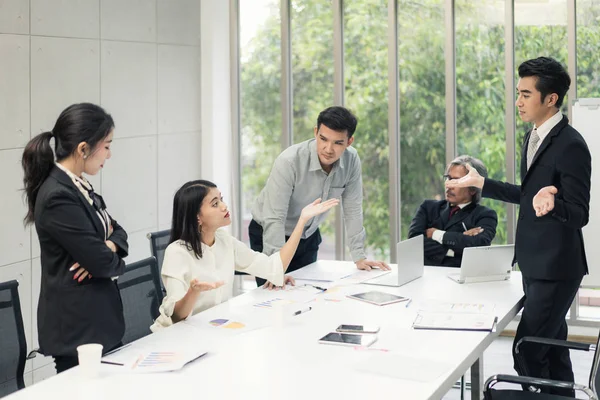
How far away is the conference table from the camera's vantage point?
2.29 metres

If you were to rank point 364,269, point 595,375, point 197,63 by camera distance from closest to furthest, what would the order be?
point 595,375 < point 364,269 < point 197,63

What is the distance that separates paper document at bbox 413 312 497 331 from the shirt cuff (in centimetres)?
143

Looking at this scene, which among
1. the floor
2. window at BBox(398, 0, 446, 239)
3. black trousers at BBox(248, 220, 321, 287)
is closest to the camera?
black trousers at BBox(248, 220, 321, 287)

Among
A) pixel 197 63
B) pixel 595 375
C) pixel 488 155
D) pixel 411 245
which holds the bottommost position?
pixel 595 375

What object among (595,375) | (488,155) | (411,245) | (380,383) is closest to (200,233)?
(411,245)

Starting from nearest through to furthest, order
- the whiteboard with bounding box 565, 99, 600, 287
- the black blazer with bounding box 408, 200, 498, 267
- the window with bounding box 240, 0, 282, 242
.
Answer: the black blazer with bounding box 408, 200, 498, 267
the whiteboard with bounding box 565, 99, 600, 287
the window with bounding box 240, 0, 282, 242

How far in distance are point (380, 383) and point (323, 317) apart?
33.0 inches

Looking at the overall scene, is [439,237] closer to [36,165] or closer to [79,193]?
[79,193]

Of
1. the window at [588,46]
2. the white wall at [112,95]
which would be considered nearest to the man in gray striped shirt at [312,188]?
the white wall at [112,95]

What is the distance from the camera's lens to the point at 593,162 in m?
5.34

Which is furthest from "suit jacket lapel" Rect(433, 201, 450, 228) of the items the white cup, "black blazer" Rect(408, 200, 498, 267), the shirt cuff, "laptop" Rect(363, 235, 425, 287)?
the white cup

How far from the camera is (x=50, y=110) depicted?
4.80m

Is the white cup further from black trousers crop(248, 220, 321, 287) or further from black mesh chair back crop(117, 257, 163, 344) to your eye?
black trousers crop(248, 220, 321, 287)

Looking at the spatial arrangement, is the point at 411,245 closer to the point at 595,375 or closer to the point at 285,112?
the point at 595,375
